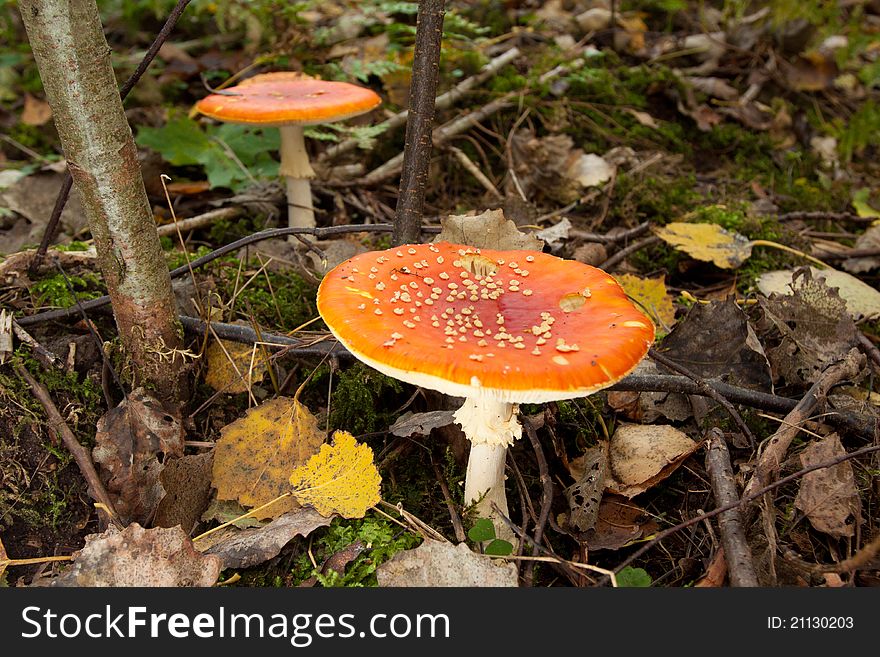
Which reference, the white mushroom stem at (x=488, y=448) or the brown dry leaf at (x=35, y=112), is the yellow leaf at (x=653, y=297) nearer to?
the white mushroom stem at (x=488, y=448)

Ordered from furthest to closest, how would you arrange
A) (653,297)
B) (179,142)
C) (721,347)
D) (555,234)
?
(179,142) < (555,234) < (653,297) < (721,347)

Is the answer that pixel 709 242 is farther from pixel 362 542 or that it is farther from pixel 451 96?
pixel 362 542

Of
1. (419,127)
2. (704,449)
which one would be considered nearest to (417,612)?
(704,449)

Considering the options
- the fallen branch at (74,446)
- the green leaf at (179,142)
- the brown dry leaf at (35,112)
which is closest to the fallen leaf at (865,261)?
the green leaf at (179,142)

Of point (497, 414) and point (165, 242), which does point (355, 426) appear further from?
point (165, 242)

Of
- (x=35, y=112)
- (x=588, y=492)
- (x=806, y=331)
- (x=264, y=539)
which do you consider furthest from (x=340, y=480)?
(x=35, y=112)

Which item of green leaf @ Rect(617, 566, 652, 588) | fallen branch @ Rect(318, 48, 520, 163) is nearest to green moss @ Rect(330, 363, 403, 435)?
green leaf @ Rect(617, 566, 652, 588)

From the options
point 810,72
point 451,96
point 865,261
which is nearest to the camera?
point 865,261
